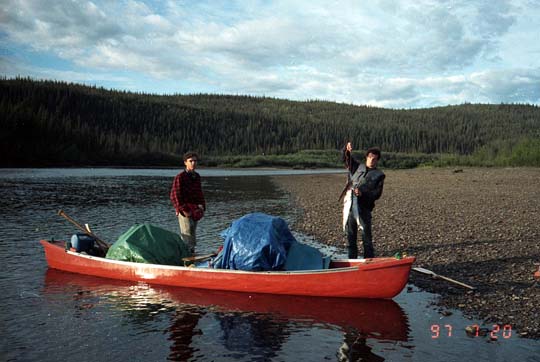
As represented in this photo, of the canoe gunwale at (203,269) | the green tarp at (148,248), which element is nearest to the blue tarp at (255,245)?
the canoe gunwale at (203,269)

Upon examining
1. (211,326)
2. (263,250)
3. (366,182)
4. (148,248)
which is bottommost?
(211,326)

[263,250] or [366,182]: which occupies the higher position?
[366,182]

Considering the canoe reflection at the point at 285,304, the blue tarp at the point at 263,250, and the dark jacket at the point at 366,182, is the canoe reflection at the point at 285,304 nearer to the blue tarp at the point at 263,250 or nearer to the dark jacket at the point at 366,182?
the blue tarp at the point at 263,250

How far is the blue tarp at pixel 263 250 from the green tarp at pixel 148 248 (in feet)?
4.58

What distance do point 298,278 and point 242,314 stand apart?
1287mm

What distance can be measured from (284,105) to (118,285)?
160804mm

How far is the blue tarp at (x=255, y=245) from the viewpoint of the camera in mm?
9188

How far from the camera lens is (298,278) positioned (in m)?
9.00

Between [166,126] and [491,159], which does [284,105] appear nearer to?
[166,126]

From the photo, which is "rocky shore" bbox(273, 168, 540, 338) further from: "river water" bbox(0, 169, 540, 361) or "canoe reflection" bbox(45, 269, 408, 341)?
"canoe reflection" bbox(45, 269, 408, 341)

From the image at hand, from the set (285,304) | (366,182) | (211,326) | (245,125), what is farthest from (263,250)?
(245,125)

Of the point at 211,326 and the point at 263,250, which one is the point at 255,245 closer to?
the point at 263,250

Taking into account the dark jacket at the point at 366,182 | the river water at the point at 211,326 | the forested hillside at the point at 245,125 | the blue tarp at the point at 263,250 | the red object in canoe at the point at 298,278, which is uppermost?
the forested hillside at the point at 245,125

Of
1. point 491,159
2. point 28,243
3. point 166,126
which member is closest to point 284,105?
point 166,126
